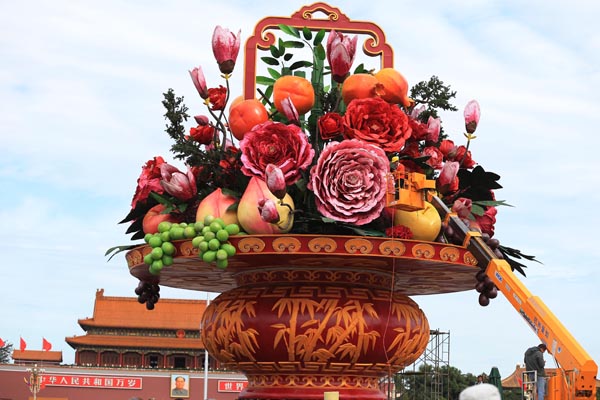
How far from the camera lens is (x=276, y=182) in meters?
5.38

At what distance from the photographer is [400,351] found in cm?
616

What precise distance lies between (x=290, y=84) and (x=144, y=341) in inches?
1618

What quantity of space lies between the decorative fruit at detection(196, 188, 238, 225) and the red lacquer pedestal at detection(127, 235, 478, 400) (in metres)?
0.27

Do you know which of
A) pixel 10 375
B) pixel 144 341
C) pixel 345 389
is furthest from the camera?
pixel 144 341

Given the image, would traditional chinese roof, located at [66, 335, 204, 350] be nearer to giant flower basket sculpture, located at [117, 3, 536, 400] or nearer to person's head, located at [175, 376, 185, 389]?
person's head, located at [175, 376, 185, 389]

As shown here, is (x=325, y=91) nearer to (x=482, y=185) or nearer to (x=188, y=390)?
(x=482, y=185)

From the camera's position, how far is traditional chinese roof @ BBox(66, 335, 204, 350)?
45531 mm

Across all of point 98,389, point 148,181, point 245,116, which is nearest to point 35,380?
point 98,389

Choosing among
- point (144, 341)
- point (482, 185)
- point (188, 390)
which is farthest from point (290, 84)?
point (144, 341)

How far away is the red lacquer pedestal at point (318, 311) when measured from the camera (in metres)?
5.61

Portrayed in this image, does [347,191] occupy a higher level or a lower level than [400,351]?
higher

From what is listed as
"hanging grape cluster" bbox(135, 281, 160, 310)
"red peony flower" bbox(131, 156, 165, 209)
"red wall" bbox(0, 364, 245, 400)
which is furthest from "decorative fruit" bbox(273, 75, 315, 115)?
"red wall" bbox(0, 364, 245, 400)

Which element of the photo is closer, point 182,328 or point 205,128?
point 205,128

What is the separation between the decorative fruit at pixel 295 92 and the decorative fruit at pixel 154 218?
1107mm
